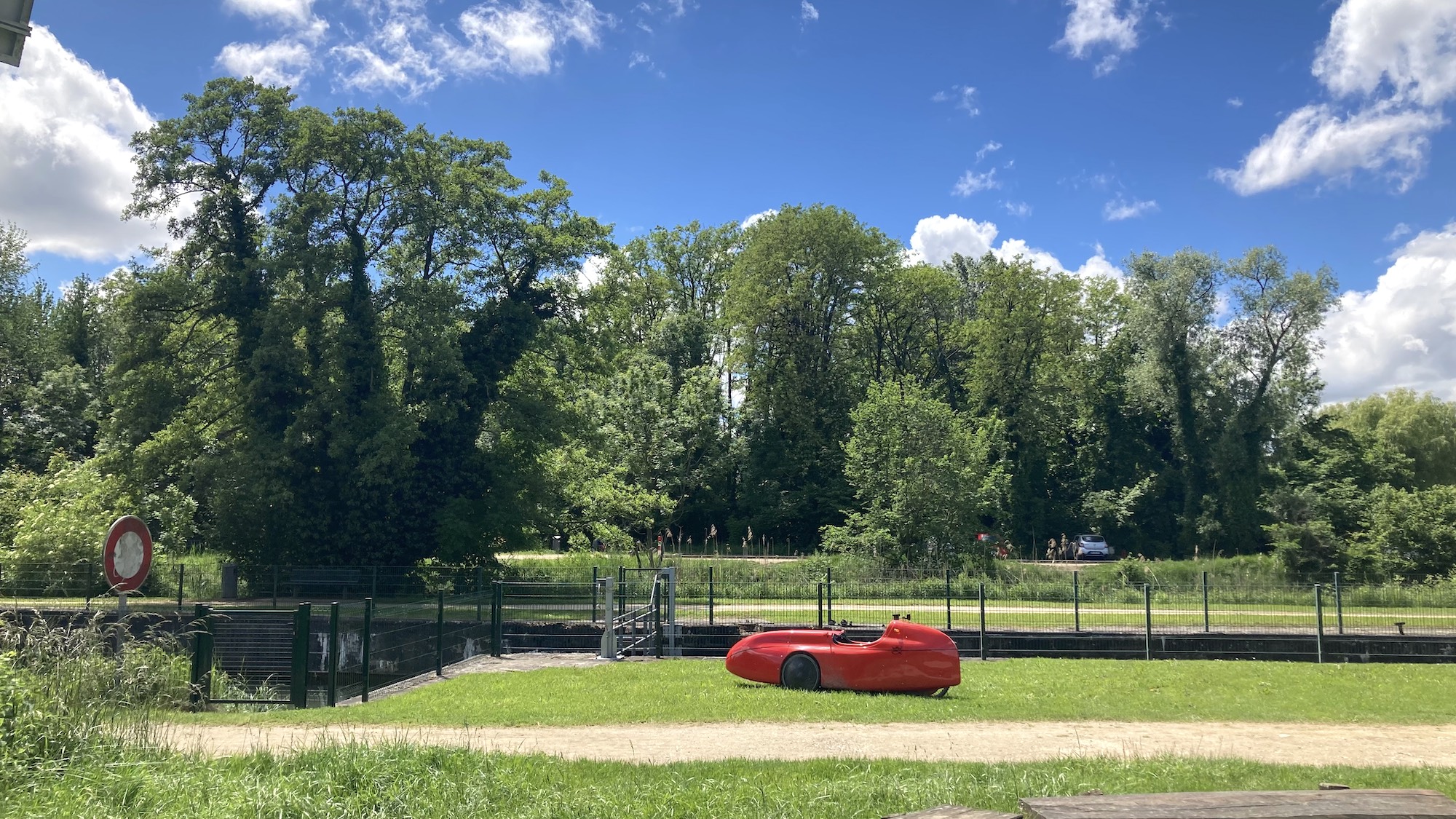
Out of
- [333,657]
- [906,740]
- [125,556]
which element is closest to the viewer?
[906,740]

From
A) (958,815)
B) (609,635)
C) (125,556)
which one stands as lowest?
(609,635)

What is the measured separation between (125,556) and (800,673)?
884 centimetres

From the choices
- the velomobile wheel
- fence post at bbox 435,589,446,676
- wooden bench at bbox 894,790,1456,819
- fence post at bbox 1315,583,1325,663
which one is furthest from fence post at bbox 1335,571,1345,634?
wooden bench at bbox 894,790,1456,819

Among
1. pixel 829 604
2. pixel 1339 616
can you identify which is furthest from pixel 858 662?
pixel 1339 616

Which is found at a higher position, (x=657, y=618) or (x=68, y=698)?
(x=68, y=698)

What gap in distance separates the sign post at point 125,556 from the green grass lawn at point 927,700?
6.09ft

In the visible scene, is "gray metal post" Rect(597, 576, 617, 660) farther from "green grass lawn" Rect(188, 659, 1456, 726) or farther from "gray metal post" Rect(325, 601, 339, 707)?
"gray metal post" Rect(325, 601, 339, 707)

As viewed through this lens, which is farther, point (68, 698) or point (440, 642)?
point (440, 642)

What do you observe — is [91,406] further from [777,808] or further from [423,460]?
[777,808]

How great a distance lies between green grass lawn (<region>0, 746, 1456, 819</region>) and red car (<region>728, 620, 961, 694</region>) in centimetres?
565

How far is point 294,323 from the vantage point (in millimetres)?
30328

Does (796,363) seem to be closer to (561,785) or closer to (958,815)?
(561,785)

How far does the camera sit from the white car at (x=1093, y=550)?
50.4 meters

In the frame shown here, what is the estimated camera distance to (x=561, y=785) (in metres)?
6.85
